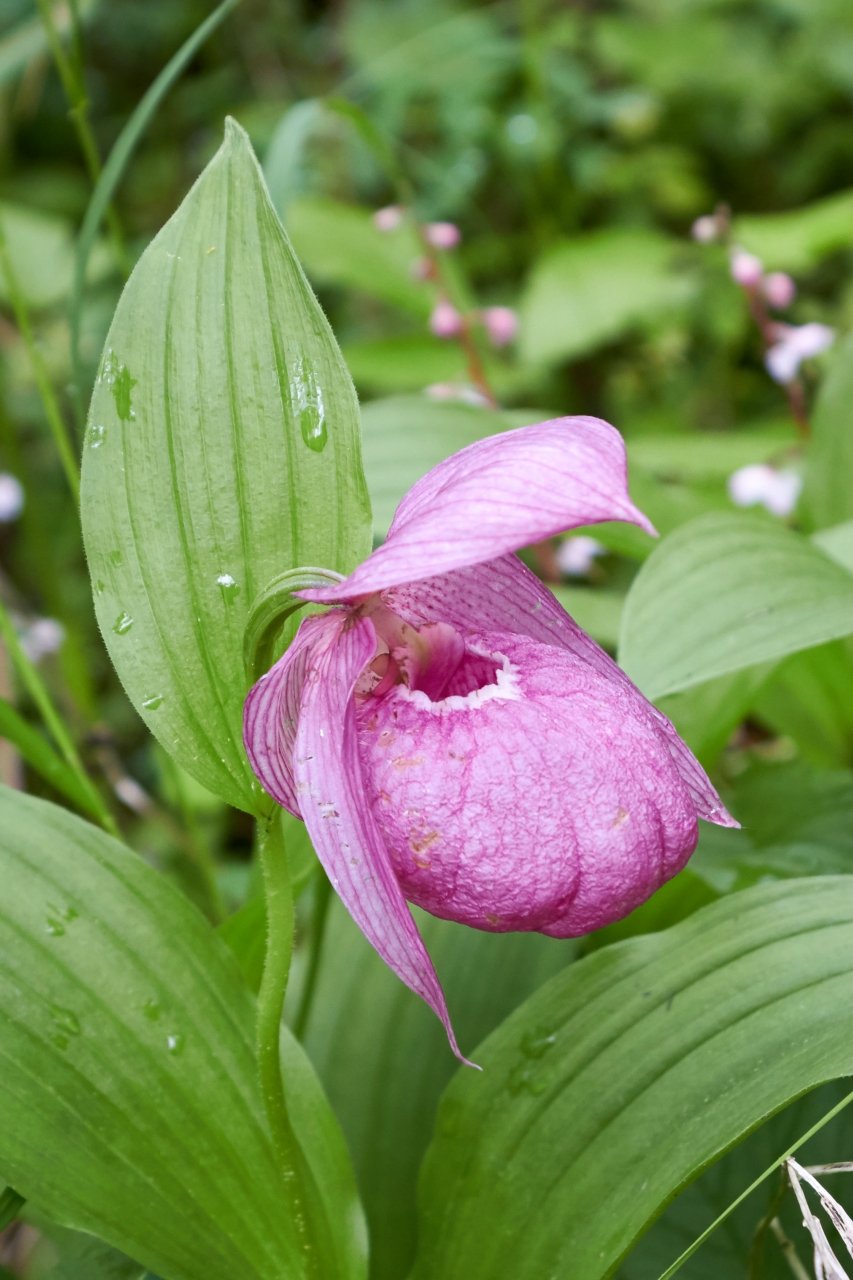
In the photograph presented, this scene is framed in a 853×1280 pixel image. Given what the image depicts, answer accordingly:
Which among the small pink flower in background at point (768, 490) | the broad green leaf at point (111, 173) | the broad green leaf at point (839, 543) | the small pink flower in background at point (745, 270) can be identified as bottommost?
the broad green leaf at point (111, 173)

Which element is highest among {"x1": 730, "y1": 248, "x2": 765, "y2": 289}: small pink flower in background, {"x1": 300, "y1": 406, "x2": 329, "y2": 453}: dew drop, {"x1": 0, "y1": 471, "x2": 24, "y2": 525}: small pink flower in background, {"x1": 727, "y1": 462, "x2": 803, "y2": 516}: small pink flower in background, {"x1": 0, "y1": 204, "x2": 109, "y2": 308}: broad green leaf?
{"x1": 730, "y1": 248, "x2": 765, "y2": 289}: small pink flower in background

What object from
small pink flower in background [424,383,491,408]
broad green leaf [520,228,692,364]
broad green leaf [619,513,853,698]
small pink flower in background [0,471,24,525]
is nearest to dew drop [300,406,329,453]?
broad green leaf [619,513,853,698]

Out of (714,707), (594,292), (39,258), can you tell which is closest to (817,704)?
(714,707)

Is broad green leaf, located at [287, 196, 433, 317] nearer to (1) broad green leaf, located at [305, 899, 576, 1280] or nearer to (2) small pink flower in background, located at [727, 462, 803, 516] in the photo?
(2) small pink flower in background, located at [727, 462, 803, 516]

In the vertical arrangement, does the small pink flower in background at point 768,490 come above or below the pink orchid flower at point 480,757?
above

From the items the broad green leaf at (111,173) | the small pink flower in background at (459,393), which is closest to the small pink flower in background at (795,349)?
the small pink flower in background at (459,393)

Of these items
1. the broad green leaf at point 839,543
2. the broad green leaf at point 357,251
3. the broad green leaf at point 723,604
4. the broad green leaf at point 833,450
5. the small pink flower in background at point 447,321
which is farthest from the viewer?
the broad green leaf at point 357,251

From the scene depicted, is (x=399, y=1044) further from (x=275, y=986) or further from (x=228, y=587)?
(x=228, y=587)

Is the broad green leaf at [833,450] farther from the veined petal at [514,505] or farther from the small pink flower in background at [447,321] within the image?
the veined petal at [514,505]
